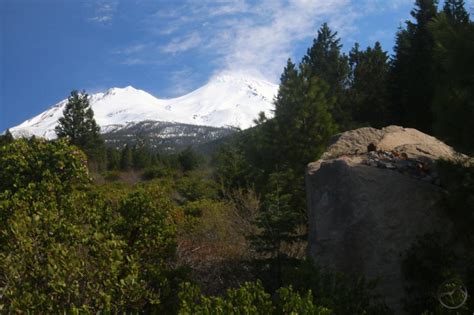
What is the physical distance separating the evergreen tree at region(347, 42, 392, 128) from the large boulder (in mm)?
16011

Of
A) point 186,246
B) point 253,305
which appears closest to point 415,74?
point 186,246

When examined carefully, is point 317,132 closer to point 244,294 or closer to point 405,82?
point 405,82

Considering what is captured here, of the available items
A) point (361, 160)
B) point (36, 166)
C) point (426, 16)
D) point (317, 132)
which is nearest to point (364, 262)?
point (361, 160)

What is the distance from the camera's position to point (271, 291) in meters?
7.01

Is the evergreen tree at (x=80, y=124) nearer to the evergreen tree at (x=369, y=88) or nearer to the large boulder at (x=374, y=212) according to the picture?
the evergreen tree at (x=369, y=88)

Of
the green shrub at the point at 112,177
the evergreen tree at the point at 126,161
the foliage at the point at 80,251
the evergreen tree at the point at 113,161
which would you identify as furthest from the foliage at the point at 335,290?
the evergreen tree at the point at 113,161

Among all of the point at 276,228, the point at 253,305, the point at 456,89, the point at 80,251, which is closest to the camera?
the point at 253,305

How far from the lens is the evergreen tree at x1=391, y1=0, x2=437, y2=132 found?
20.2 meters

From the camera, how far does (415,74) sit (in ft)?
70.2

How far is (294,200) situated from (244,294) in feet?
26.7

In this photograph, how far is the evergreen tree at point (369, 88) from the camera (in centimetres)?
2367

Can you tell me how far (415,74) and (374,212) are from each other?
1741cm

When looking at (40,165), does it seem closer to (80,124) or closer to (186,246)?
(186,246)

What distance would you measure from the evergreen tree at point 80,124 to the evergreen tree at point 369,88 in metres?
24.1
